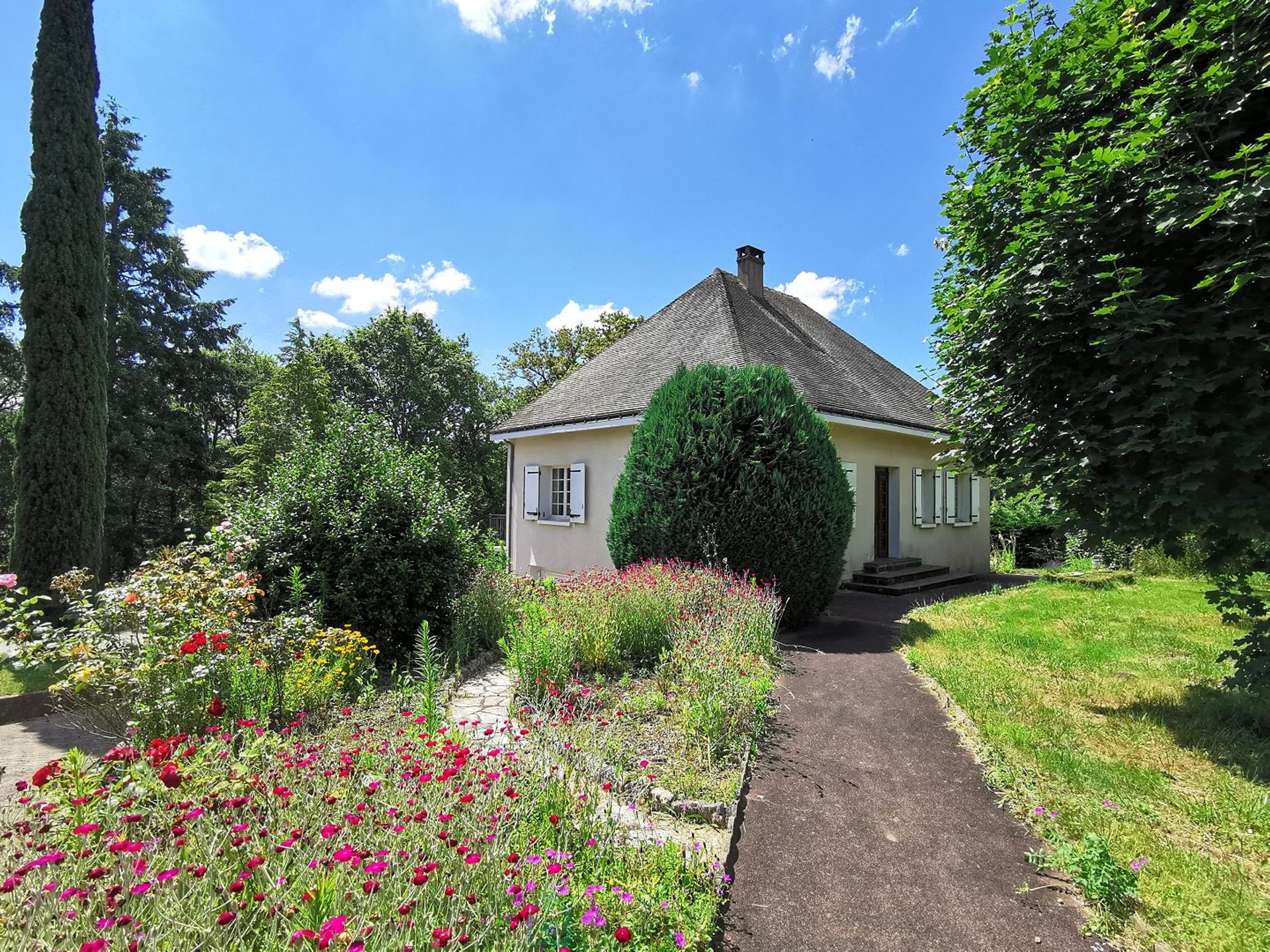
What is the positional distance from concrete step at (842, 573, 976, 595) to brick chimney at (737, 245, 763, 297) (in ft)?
27.1

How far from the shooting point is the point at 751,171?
34.4ft

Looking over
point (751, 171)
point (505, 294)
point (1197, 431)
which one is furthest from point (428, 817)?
point (505, 294)

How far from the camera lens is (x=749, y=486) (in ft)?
25.4

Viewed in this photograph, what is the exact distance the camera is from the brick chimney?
15.4 m

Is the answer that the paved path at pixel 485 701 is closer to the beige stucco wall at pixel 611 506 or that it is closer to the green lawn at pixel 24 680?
the green lawn at pixel 24 680

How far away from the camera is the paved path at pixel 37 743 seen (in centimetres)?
429

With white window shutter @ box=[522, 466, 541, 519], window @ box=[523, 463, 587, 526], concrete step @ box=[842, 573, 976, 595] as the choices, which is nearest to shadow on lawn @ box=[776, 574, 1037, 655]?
concrete step @ box=[842, 573, 976, 595]

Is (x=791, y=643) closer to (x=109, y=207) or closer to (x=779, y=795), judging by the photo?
(x=779, y=795)

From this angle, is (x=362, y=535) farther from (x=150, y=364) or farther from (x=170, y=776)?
(x=150, y=364)

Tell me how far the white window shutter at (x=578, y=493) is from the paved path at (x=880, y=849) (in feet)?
24.6

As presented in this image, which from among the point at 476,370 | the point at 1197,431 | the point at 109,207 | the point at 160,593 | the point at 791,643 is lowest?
the point at 791,643

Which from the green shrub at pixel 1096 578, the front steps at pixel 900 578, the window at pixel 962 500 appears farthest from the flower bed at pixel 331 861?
the window at pixel 962 500

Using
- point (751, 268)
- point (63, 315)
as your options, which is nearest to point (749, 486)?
point (751, 268)

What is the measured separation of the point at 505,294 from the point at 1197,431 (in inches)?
724
